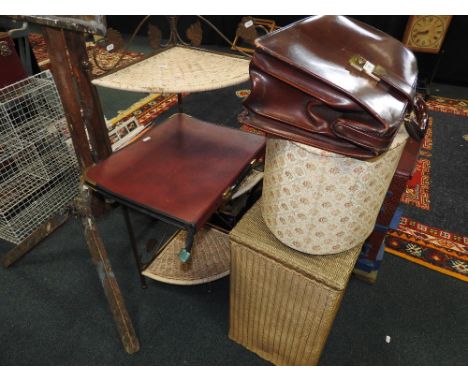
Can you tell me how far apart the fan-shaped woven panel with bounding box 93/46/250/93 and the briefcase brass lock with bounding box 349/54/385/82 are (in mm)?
432

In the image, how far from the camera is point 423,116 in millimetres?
730

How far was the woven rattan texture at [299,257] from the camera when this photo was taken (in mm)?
809

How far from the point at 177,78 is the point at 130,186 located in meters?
0.37

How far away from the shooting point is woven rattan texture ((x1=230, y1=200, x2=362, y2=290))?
0.81m

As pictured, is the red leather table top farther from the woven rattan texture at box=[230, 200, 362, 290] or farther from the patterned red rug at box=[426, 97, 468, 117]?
the patterned red rug at box=[426, 97, 468, 117]

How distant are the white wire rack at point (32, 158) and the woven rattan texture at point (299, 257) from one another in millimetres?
1145

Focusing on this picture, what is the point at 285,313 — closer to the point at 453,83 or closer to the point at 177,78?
the point at 177,78

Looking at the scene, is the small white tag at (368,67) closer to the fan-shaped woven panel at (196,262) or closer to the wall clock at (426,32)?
the fan-shaped woven panel at (196,262)

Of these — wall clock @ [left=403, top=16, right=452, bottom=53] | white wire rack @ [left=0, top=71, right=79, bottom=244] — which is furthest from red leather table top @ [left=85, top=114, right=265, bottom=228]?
wall clock @ [left=403, top=16, right=452, bottom=53]

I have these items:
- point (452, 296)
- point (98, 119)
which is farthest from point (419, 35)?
point (98, 119)

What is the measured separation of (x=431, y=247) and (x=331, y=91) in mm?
1304

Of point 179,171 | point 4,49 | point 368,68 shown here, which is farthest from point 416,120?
point 4,49

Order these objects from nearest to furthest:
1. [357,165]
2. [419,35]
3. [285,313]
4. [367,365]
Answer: [357,165] → [285,313] → [367,365] → [419,35]

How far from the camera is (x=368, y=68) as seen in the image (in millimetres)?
628
